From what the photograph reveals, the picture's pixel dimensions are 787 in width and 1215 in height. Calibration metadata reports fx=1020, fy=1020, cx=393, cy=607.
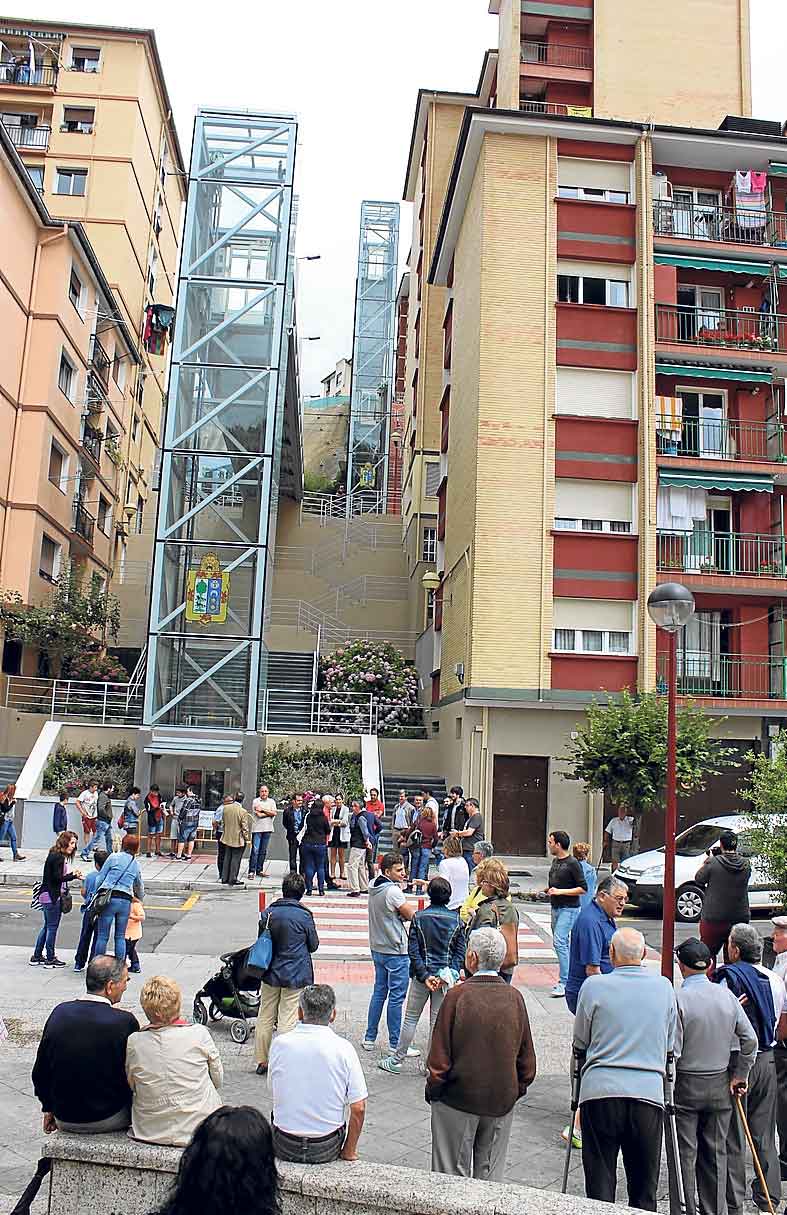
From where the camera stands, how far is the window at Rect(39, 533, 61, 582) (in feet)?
110

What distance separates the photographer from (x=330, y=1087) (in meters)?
4.66

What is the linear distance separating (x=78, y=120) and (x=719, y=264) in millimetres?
31409

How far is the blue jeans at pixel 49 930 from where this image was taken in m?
11.4

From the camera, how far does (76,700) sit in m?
28.6

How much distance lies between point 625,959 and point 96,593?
95.6ft

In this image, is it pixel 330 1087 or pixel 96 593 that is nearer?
pixel 330 1087

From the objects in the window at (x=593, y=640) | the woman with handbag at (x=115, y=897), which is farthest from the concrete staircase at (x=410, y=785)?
the woman with handbag at (x=115, y=897)

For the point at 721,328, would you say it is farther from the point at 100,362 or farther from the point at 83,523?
the point at 100,362

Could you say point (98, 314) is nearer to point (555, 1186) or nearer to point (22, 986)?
point (22, 986)

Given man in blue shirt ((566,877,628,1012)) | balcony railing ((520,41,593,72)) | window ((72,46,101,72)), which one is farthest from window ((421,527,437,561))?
man in blue shirt ((566,877,628,1012))

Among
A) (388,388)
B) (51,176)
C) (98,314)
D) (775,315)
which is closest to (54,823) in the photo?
(775,315)

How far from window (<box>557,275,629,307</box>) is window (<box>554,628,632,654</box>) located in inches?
336

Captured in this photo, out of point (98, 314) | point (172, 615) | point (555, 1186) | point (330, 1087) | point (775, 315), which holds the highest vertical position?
point (98, 314)

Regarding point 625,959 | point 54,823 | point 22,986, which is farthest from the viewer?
point 54,823
